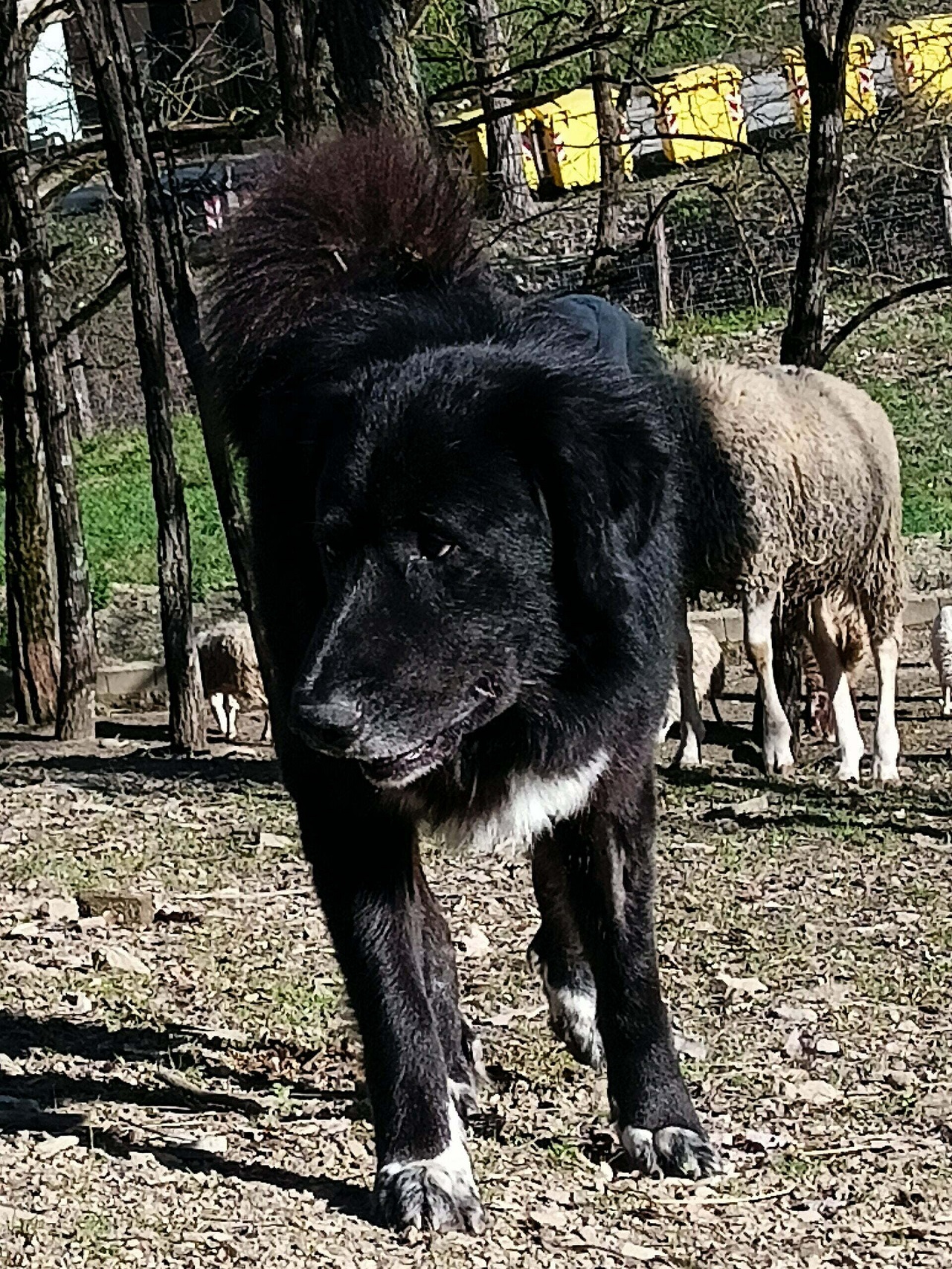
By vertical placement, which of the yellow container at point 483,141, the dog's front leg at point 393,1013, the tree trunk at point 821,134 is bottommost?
the dog's front leg at point 393,1013

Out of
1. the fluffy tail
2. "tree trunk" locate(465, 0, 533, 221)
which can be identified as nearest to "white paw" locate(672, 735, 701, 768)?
"tree trunk" locate(465, 0, 533, 221)

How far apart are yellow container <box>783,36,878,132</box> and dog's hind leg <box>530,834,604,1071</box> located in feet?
20.0

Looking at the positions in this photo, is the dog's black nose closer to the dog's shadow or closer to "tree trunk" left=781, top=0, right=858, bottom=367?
the dog's shadow

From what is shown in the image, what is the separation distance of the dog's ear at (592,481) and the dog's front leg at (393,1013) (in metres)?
0.68

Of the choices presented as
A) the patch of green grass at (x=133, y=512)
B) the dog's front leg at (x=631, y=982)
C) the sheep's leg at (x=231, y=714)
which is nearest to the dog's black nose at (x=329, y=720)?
the dog's front leg at (x=631, y=982)

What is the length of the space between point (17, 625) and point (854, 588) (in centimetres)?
570

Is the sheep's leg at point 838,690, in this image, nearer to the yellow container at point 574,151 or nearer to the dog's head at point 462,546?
the dog's head at point 462,546

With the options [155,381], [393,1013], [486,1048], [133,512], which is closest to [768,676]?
[155,381]

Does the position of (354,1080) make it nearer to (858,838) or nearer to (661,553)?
(661,553)

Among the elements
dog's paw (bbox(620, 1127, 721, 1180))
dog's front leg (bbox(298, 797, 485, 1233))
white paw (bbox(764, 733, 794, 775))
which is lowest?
white paw (bbox(764, 733, 794, 775))

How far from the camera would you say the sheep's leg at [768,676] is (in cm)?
1041

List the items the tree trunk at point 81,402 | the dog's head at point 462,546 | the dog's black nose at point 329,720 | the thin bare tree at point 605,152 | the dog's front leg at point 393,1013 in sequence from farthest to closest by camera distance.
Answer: the tree trunk at point 81,402 → the thin bare tree at point 605,152 → the dog's front leg at point 393,1013 → the dog's head at point 462,546 → the dog's black nose at point 329,720

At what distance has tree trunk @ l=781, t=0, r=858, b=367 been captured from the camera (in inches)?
377

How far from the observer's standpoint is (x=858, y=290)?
23.6 meters
